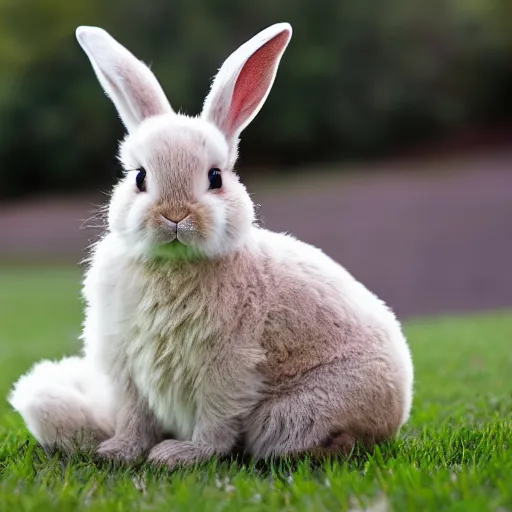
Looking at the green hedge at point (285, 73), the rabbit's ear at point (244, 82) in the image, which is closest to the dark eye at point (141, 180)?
the rabbit's ear at point (244, 82)

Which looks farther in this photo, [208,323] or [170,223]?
[208,323]

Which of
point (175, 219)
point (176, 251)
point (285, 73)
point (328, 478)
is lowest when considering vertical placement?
point (328, 478)

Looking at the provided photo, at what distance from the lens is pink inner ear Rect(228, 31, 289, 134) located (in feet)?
8.74

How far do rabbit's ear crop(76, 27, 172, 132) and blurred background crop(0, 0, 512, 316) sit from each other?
1448cm

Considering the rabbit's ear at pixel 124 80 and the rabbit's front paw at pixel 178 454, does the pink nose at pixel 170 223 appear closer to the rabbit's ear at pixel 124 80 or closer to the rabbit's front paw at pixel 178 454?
the rabbit's ear at pixel 124 80

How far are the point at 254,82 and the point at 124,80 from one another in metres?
0.45

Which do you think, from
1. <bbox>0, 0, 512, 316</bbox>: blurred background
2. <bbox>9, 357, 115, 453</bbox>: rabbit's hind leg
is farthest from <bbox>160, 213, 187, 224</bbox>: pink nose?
<bbox>0, 0, 512, 316</bbox>: blurred background

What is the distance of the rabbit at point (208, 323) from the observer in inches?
96.2

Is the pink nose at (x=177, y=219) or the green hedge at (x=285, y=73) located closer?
the pink nose at (x=177, y=219)

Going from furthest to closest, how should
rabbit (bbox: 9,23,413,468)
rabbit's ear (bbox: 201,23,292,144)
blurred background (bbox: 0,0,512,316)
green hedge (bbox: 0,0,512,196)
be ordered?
green hedge (bbox: 0,0,512,196), blurred background (bbox: 0,0,512,316), rabbit's ear (bbox: 201,23,292,144), rabbit (bbox: 9,23,413,468)

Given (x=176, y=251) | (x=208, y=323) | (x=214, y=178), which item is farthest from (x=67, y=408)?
(x=214, y=178)

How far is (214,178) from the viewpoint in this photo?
2.50 meters

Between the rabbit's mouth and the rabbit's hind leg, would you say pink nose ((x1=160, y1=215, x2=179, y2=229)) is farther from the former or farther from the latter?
the rabbit's hind leg

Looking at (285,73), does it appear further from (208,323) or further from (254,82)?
(208,323)
